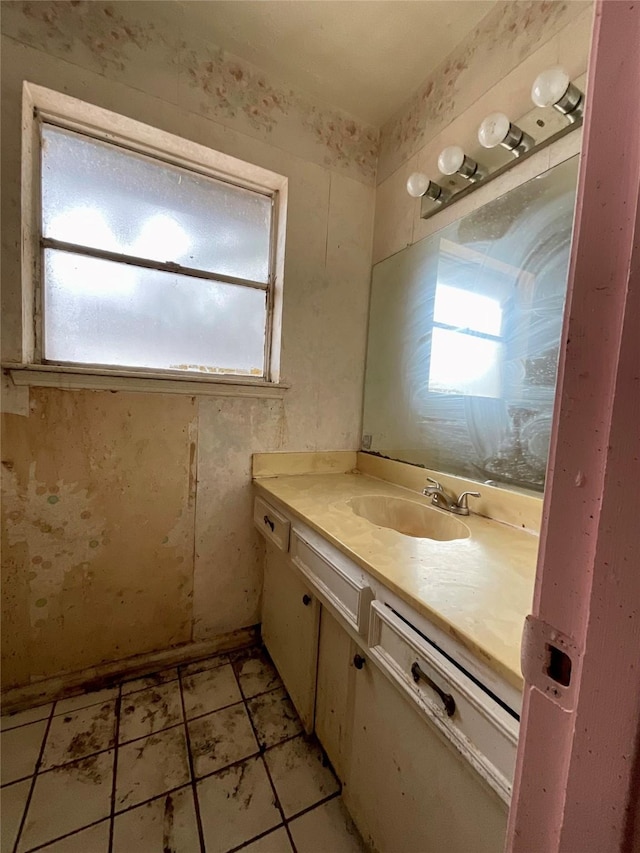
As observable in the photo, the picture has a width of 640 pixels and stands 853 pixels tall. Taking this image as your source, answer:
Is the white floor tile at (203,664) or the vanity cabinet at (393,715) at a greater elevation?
the vanity cabinet at (393,715)

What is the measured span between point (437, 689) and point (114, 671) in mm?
1319

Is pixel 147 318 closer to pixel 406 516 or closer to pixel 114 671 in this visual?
pixel 406 516

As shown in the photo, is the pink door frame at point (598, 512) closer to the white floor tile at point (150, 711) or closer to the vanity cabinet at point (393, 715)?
the vanity cabinet at point (393, 715)

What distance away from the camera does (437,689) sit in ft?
1.89

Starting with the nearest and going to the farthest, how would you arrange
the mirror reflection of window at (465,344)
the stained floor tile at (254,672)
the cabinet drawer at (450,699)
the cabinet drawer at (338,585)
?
the cabinet drawer at (450,699), the cabinet drawer at (338,585), the mirror reflection of window at (465,344), the stained floor tile at (254,672)

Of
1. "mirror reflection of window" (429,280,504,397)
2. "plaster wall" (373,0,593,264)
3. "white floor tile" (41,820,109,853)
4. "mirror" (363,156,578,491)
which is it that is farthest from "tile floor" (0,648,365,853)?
"plaster wall" (373,0,593,264)

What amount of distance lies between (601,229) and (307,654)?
126cm

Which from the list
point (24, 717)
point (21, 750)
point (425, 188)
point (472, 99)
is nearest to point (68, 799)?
point (21, 750)

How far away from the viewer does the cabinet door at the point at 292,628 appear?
1.09 meters

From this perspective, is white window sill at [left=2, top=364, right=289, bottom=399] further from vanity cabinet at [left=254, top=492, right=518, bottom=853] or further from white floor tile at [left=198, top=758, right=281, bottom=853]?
white floor tile at [left=198, top=758, right=281, bottom=853]

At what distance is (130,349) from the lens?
1299mm

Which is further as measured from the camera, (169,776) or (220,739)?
(220,739)

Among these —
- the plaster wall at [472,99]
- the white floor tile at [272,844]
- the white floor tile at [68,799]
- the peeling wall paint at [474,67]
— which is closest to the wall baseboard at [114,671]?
the white floor tile at [68,799]

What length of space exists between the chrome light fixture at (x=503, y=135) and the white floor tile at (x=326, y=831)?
1.92 meters
